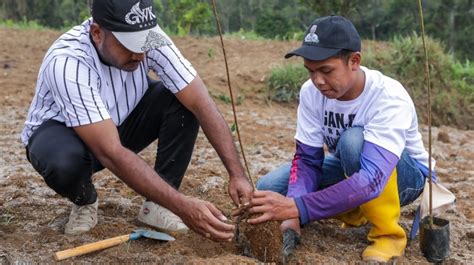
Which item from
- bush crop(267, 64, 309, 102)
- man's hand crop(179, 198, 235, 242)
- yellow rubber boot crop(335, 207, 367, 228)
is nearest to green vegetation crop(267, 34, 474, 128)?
bush crop(267, 64, 309, 102)

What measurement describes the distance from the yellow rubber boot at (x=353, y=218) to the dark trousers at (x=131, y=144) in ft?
2.64

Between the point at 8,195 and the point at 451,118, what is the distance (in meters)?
5.34

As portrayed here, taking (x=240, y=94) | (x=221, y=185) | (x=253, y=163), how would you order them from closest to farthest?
(x=221, y=185) < (x=253, y=163) < (x=240, y=94)

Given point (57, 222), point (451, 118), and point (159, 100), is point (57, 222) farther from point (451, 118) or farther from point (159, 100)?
point (451, 118)

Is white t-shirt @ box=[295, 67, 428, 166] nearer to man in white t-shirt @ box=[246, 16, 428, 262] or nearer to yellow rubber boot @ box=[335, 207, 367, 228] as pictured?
man in white t-shirt @ box=[246, 16, 428, 262]

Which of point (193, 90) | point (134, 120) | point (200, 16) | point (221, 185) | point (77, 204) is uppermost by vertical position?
point (193, 90)

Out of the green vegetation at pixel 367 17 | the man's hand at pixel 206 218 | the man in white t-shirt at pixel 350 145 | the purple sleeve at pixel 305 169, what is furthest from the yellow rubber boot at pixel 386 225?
the green vegetation at pixel 367 17

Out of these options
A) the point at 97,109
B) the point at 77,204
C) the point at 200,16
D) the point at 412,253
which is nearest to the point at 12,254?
the point at 77,204

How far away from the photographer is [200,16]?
1558 cm

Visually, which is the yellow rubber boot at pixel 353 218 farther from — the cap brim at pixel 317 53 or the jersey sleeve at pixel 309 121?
the cap brim at pixel 317 53

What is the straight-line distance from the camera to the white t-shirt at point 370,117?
8.20ft

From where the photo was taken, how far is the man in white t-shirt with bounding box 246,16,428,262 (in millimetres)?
2426

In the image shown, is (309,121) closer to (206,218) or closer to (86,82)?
(206,218)

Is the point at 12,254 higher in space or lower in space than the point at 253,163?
higher
